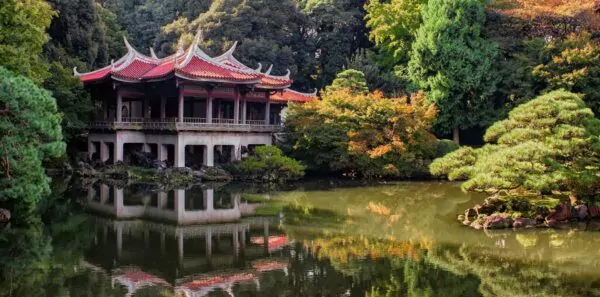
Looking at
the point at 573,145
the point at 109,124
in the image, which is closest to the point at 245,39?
the point at 109,124

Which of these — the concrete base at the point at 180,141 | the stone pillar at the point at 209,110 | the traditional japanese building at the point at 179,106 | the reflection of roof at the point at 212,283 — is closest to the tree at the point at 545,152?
the reflection of roof at the point at 212,283

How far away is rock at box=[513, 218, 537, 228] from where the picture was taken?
1561cm

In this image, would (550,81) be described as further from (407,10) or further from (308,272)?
(308,272)

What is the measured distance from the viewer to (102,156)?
29.8 metres

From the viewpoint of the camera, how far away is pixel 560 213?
16.3 meters

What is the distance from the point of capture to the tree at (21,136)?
13.5m

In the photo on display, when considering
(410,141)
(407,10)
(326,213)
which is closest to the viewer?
(326,213)

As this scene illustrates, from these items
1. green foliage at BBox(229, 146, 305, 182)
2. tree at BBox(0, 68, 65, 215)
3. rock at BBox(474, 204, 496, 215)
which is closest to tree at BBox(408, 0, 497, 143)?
green foliage at BBox(229, 146, 305, 182)

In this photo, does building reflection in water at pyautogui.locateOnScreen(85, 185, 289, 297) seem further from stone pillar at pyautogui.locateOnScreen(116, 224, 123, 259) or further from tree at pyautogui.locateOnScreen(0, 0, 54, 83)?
tree at pyautogui.locateOnScreen(0, 0, 54, 83)

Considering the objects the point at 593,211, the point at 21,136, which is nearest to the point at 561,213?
the point at 593,211

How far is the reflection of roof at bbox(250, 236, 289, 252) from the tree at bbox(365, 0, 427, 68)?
81.2 feet

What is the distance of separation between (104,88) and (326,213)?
670 inches

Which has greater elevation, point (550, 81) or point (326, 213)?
point (550, 81)

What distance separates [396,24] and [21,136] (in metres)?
27.1
